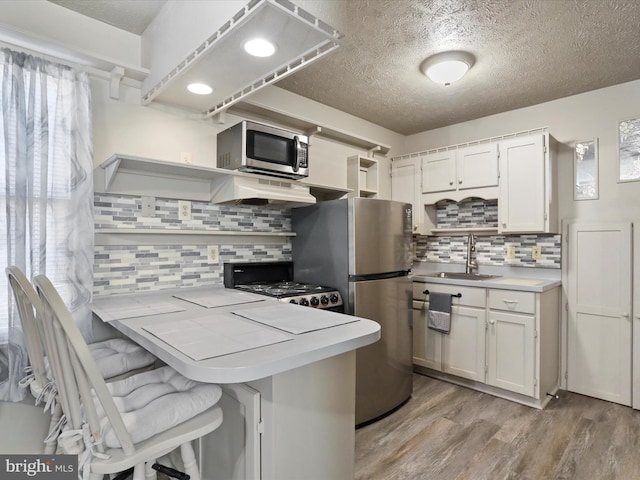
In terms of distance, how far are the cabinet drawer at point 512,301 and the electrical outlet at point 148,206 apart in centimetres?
244

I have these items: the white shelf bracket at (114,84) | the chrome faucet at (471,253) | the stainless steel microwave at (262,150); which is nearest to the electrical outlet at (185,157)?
the stainless steel microwave at (262,150)

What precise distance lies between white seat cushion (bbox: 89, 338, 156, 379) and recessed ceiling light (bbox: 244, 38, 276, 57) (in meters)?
1.39

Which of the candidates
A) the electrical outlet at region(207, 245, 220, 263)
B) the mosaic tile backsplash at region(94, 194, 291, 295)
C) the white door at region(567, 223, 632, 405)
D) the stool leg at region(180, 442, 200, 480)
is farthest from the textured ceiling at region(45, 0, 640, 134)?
the stool leg at region(180, 442, 200, 480)

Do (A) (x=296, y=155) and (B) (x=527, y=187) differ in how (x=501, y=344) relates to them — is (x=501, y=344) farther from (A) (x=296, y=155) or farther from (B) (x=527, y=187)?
(A) (x=296, y=155)

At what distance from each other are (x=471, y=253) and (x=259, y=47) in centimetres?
268

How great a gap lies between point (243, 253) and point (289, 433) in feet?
5.09

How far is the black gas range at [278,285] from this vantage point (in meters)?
2.10

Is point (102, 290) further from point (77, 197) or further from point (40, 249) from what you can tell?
point (77, 197)

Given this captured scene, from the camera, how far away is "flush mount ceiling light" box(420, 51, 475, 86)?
2.22 m

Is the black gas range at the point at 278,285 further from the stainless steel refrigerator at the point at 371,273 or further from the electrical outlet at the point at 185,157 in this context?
the electrical outlet at the point at 185,157

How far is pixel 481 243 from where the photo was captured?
3318 mm

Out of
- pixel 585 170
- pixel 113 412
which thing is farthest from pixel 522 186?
pixel 113 412

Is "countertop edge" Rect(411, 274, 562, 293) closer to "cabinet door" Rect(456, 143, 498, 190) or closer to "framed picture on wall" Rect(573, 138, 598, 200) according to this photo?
"framed picture on wall" Rect(573, 138, 598, 200)

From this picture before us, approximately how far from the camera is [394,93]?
281cm
